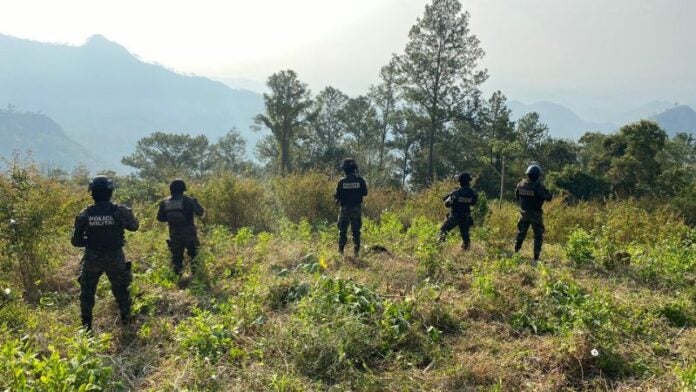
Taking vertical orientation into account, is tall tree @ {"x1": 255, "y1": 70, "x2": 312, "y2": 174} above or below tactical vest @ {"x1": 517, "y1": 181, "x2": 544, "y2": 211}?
above

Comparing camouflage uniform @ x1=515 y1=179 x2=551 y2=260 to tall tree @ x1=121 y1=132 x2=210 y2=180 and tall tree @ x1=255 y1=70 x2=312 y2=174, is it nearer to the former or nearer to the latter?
tall tree @ x1=255 y1=70 x2=312 y2=174

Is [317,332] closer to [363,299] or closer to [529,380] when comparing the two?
[363,299]

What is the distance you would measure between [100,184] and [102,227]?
505 millimetres

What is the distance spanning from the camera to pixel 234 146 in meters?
56.5

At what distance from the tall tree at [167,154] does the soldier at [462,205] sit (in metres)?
43.2

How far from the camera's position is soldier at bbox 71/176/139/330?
5.04 metres

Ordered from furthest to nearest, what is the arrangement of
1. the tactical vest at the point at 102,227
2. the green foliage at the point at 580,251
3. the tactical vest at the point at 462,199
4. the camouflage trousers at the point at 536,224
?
the tactical vest at the point at 462,199
the camouflage trousers at the point at 536,224
the green foliage at the point at 580,251
the tactical vest at the point at 102,227

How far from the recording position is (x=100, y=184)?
16.6 feet

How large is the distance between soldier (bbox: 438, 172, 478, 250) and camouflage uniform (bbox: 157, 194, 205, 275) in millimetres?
4452

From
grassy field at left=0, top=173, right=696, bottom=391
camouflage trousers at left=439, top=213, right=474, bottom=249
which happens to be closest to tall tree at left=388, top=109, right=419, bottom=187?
camouflage trousers at left=439, top=213, right=474, bottom=249

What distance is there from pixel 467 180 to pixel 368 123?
35.4 metres

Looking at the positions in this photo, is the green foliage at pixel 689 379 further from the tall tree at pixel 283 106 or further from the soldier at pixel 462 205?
the tall tree at pixel 283 106

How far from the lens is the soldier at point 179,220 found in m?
6.76

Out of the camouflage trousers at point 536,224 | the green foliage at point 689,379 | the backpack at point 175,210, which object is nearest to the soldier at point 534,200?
the camouflage trousers at point 536,224
